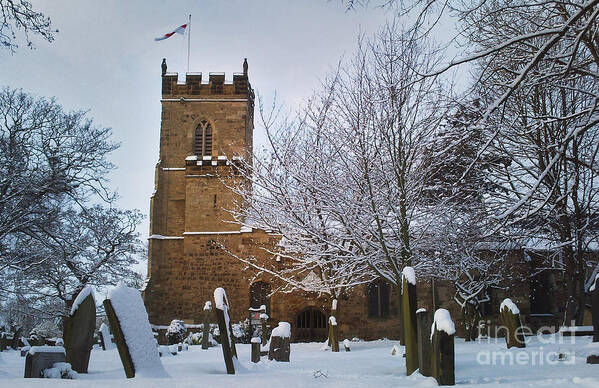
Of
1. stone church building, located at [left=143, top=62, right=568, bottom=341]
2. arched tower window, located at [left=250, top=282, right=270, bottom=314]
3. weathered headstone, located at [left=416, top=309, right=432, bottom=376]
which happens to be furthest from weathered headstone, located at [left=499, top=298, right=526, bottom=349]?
arched tower window, located at [left=250, top=282, right=270, bottom=314]

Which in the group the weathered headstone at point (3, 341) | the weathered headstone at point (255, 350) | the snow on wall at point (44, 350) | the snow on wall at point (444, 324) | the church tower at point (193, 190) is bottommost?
the weathered headstone at point (3, 341)

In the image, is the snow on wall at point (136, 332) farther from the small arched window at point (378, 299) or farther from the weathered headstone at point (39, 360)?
the small arched window at point (378, 299)

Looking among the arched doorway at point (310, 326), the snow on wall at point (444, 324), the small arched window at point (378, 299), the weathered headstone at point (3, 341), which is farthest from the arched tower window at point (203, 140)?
the snow on wall at point (444, 324)

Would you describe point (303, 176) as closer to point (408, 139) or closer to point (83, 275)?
point (408, 139)

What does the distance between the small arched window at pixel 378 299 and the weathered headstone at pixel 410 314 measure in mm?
17175

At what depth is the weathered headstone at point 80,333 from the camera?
6941 millimetres

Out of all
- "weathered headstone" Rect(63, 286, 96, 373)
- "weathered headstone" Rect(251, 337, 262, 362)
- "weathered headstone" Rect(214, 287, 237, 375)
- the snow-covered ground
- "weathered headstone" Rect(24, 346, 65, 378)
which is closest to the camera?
the snow-covered ground

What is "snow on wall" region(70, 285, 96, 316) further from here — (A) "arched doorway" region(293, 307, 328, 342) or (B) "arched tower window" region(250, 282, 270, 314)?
(B) "arched tower window" region(250, 282, 270, 314)

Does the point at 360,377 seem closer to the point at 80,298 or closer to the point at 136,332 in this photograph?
the point at 136,332

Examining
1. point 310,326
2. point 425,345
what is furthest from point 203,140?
point 425,345

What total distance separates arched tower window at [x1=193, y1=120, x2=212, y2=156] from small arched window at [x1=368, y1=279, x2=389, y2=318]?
12806mm

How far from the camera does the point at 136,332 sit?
5.85m

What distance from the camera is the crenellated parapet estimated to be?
3269 cm

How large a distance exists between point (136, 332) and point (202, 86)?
28.4 metres
